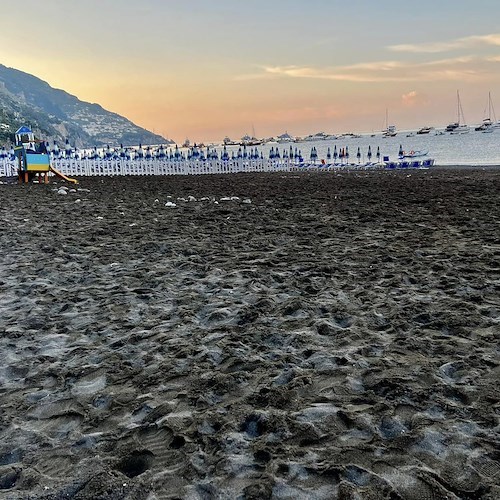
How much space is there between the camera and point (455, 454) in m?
2.80

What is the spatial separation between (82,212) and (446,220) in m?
9.80

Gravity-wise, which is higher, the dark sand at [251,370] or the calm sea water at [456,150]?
the calm sea water at [456,150]

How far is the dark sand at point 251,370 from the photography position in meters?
2.70

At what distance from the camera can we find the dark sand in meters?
2.70

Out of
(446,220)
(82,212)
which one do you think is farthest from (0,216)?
(446,220)

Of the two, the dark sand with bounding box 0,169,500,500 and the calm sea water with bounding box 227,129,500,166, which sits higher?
the calm sea water with bounding box 227,129,500,166

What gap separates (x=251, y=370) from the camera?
4.04 m

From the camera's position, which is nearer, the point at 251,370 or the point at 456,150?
the point at 251,370

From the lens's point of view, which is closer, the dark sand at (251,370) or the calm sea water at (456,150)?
the dark sand at (251,370)

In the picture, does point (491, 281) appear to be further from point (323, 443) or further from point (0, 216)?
point (0, 216)

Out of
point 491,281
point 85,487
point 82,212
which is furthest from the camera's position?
point 82,212

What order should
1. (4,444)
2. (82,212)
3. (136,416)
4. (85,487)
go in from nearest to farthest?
(85,487) < (4,444) < (136,416) < (82,212)

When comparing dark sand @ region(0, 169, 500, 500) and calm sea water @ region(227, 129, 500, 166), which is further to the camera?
calm sea water @ region(227, 129, 500, 166)

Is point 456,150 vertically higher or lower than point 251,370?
higher
